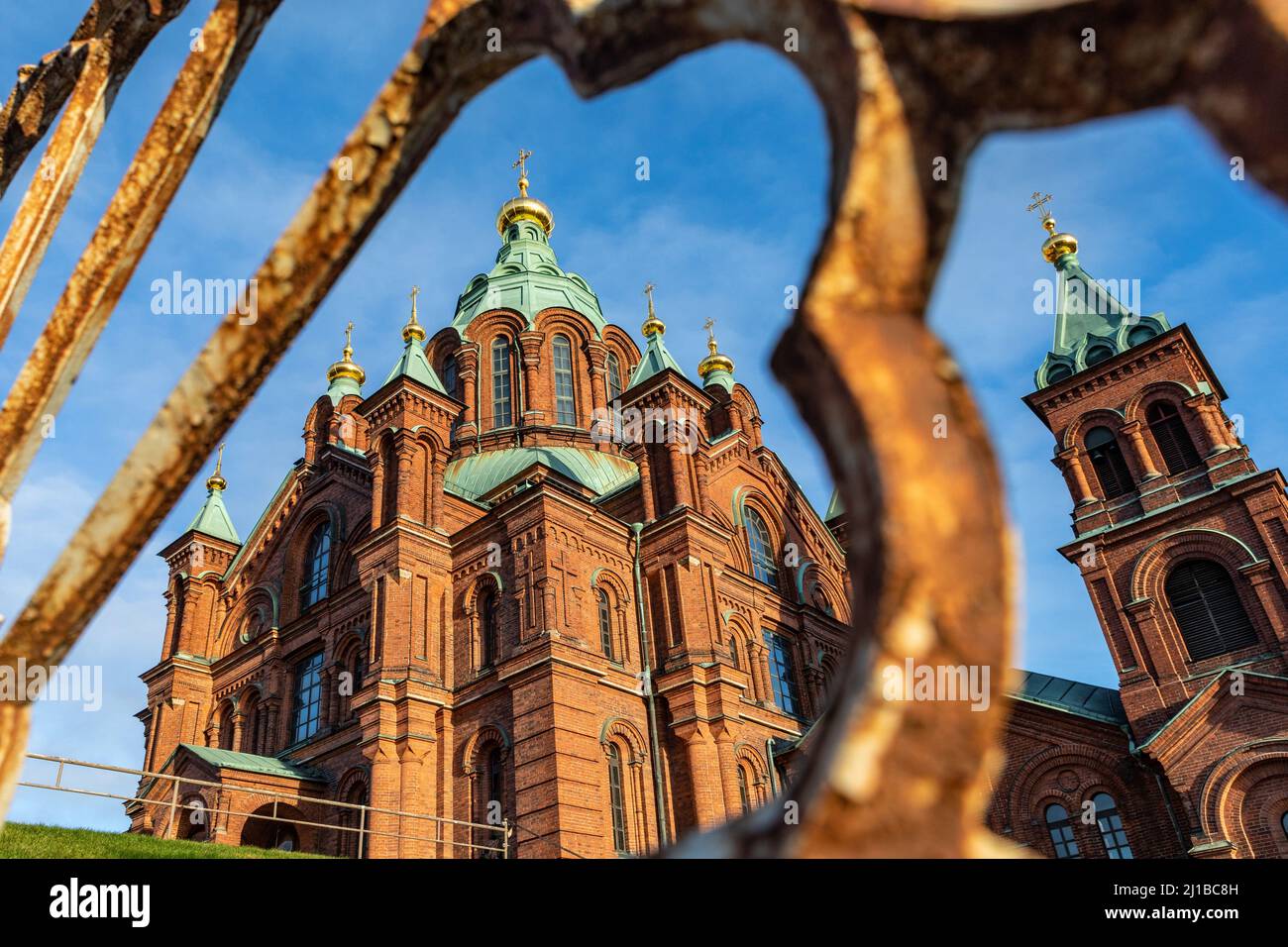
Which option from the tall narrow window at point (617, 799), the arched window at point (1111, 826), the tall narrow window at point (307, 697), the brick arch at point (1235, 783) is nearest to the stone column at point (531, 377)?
the tall narrow window at point (307, 697)

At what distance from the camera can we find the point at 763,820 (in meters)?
0.72

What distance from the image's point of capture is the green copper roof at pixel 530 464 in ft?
82.5

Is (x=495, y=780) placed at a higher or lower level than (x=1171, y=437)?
lower

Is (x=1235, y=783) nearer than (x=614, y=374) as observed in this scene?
Yes

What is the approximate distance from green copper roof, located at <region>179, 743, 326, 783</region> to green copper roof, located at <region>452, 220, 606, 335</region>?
15525mm

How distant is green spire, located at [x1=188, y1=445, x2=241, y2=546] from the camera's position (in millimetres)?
26281

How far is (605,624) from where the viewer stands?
790 inches

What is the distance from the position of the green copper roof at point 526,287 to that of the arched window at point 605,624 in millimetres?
12864

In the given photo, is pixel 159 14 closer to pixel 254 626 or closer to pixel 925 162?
pixel 925 162

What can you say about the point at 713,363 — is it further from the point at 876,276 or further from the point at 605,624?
the point at 876,276

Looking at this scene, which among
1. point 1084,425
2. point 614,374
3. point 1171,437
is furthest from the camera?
point 614,374

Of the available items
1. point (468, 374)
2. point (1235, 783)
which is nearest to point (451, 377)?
point (468, 374)

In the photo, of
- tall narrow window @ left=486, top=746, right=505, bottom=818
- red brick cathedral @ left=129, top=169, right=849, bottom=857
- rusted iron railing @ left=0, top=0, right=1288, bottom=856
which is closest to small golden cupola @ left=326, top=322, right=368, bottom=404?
red brick cathedral @ left=129, top=169, right=849, bottom=857

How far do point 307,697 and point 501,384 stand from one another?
460 inches
